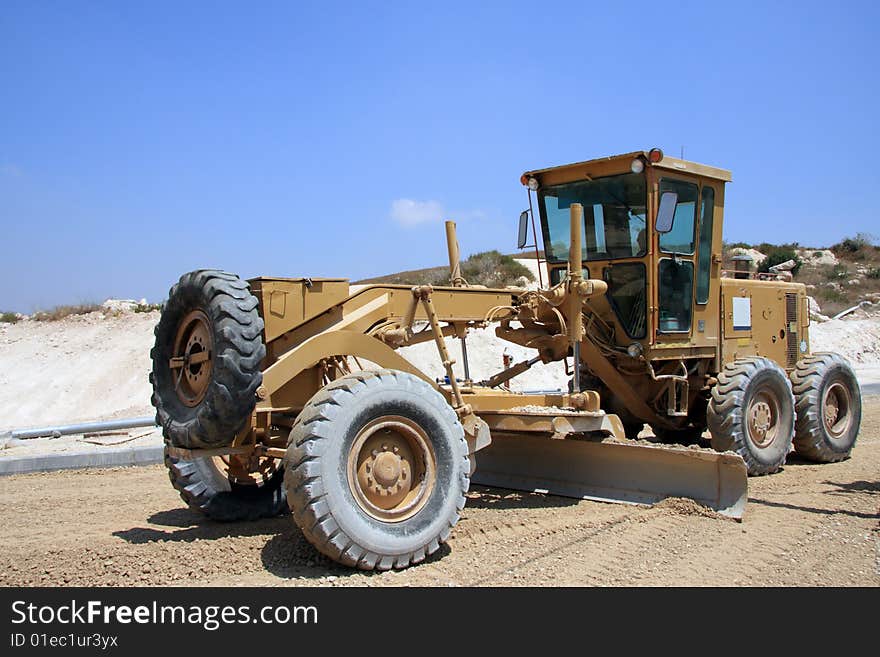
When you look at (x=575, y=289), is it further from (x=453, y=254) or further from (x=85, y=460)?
(x=85, y=460)

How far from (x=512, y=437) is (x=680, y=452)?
1.66m

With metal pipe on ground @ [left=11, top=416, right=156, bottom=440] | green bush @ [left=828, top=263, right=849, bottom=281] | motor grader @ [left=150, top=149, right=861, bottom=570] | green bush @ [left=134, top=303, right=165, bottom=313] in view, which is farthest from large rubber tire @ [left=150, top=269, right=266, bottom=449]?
green bush @ [left=828, top=263, right=849, bottom=281]

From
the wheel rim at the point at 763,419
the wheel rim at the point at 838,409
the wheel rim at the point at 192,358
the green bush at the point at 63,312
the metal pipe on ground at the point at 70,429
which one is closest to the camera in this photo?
the wheel rim at the point at 192,358

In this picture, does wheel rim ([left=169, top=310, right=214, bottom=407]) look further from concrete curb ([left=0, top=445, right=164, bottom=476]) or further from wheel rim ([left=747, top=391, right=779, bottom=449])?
wheel rim ([left=747, top=391, right=779, bottom=449])

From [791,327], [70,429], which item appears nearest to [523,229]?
[791,327]

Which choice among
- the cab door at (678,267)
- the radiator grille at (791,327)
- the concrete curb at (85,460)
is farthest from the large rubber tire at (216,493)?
the radiator grille at (791,327)

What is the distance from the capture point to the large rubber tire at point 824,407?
9078mm

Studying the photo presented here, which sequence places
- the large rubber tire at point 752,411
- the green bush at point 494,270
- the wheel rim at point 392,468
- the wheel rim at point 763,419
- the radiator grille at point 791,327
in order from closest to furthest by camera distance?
the wheel rim at point 392,468
the large rubber tire at point 752,411
the wheel rim at point 763,419
the radiator grille at point 791,327
the green bush at point 494,270

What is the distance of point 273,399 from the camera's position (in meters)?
6.09

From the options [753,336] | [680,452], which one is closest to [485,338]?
[753,336]

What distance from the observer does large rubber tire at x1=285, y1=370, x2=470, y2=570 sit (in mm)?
4742

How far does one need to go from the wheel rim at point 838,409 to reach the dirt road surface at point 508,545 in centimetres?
197

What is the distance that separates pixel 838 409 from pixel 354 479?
704 centimetres

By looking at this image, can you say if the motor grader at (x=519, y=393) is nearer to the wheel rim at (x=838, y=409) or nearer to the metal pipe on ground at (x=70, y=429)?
the wheel rim at (x=838, y=409)
